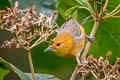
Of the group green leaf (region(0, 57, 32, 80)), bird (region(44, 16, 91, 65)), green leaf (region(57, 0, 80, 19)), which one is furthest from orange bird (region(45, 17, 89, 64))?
green leaf (region(0, 57, 32, 80))

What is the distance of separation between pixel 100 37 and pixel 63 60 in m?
0.42

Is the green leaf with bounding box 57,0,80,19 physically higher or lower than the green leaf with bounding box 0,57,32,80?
higher

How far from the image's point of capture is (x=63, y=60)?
291cm

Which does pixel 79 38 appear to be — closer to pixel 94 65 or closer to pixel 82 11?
pixel 82 11

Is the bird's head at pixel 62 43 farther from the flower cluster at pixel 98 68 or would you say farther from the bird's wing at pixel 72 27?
the flower cluster at pixel 98 68

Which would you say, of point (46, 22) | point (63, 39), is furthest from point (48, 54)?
point (46, 22)

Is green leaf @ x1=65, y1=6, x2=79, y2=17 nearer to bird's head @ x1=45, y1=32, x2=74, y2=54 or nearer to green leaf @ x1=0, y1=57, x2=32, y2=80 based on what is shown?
bird's head @ x1=45, y1=32, x2=74, y2=54

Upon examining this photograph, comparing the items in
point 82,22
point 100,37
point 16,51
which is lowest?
point 16,51

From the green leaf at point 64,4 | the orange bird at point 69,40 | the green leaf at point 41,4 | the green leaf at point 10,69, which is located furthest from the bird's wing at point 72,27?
the green leaf at point 10,69

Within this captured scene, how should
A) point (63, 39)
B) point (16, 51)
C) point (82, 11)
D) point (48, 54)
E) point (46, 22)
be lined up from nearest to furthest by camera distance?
1. point (46, 22)
2. point (63, 39)
3. point (82, 11)
4. point (48, 54)
5. point (16, 51)

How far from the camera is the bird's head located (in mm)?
2120

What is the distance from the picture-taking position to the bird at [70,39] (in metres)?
2.22

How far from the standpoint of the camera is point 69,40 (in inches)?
95.3

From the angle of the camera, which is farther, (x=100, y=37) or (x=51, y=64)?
(x=51, y=64)
